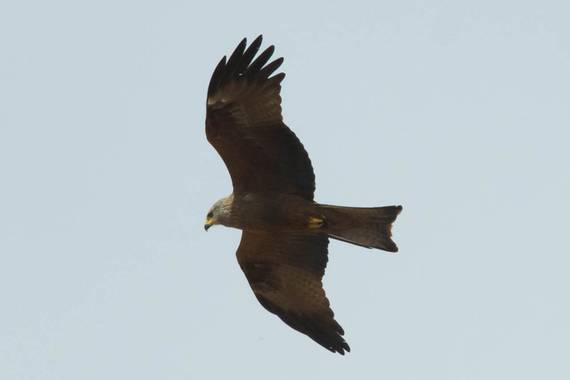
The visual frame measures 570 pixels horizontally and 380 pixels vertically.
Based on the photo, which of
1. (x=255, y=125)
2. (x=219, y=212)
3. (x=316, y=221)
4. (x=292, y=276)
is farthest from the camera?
(x=292, y=276)

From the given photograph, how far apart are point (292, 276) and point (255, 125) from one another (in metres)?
2.06

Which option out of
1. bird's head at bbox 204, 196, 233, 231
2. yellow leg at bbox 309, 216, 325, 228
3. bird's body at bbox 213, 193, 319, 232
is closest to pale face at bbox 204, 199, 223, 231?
bird's head at bbox 204, 196, 233, 231

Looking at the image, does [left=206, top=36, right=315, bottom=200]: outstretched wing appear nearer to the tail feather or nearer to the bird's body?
the bird's body

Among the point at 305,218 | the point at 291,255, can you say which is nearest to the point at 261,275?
the point at 291,255

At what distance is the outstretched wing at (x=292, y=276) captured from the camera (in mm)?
14227

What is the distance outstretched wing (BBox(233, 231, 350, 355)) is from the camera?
14227mm

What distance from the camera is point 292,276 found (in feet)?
47.2

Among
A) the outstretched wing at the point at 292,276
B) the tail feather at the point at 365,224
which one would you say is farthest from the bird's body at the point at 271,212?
the outstretched wing at the point at 292,276

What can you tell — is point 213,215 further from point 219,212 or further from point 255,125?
point 255,125

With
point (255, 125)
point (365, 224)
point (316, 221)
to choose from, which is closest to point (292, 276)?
point (316, 221)

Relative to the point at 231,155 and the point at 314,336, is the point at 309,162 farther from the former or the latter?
the point at 314,336

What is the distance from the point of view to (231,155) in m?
13.4

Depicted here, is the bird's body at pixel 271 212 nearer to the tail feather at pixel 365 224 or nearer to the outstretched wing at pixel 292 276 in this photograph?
the tail feather at pixel 365 224

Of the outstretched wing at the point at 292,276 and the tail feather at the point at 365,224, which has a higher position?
the tail feather at the point at 365,224
